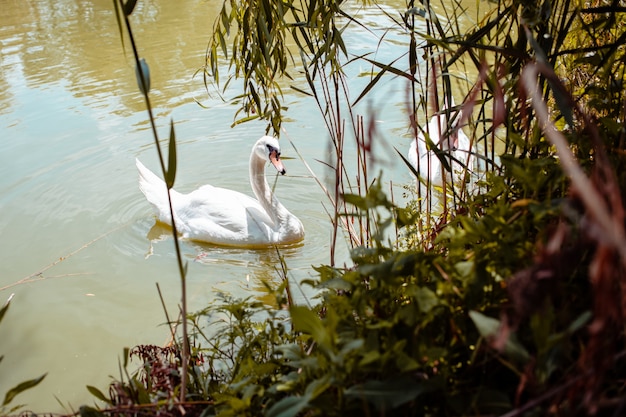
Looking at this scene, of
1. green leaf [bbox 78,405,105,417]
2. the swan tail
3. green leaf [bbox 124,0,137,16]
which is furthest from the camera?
the swan tail

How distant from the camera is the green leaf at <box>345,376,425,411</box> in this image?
3.63 ft

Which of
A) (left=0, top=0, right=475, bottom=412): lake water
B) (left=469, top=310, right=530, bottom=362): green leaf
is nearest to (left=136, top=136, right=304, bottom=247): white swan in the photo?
(left=0, top=0, right=475, bottom=412): lake water

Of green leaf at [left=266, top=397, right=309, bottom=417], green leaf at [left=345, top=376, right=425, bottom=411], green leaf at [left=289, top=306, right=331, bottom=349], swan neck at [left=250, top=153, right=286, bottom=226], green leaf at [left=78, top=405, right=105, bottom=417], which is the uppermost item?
green leaf at [left=289, top=306, right=331, bottom=349]

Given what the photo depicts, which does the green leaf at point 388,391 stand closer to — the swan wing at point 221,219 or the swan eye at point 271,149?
the swan wing at point 221,219

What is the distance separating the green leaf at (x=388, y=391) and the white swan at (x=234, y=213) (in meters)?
3.44

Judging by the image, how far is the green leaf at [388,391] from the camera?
3.63ft

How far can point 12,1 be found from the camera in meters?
11.6

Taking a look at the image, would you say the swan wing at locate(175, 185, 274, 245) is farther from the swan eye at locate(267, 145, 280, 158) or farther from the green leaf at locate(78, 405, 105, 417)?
the green leaf at locate(78, 405, 105, 417)

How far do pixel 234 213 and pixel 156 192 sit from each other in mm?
636

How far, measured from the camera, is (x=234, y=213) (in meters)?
4.85

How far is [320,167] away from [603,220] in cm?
486

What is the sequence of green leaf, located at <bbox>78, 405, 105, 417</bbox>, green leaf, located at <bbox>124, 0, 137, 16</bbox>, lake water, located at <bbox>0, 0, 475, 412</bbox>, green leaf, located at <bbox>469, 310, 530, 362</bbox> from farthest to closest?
lake water, located at <bbox>0, 0, 475, 412</bbox> < green leaf, located at <bbox>78, 405, 105, 417</bbox> < green leaf, located at <bbox>124, 0, 137, 16</bbox> < green leaf, located at <bbox>469, 310, 530, 362</bbox>

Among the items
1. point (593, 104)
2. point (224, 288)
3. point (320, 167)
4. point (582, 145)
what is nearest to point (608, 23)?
point (593, 104)

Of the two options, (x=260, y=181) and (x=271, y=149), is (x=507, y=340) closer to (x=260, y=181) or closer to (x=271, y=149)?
(x=271, y=149)
